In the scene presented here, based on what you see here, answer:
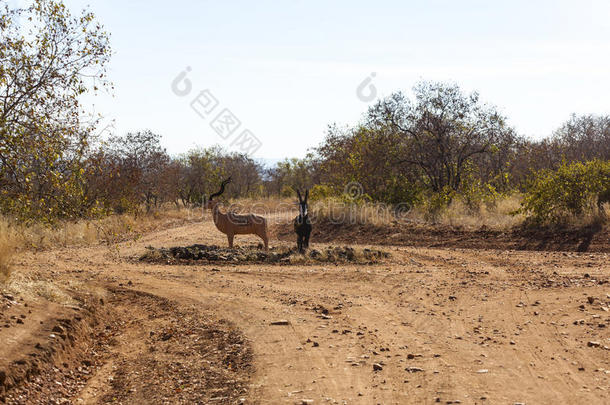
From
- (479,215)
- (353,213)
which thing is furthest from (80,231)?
(479,215)

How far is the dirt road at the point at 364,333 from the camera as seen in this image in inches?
186

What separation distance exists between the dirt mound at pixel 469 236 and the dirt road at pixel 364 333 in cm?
247

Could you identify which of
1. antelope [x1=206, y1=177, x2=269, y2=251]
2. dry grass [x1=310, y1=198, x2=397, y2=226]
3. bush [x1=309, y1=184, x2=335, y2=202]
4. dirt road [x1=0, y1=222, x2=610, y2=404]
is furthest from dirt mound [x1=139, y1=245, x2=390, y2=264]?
bush [x1=309, y1=184, x2=335, y2=202]

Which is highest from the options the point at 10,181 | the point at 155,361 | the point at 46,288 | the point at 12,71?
the point at 12,71

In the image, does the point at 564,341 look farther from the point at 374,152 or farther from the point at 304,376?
the point at 374,152

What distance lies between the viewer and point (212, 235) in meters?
18.3

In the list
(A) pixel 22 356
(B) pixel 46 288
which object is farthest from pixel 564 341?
(B) pixel 46 288

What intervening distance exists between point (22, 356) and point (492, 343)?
4.94m

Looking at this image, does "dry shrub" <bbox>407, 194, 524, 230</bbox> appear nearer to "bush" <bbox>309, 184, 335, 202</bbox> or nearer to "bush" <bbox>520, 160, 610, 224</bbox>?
"bush" <bbox>520, 160, 610, 224</bbox>

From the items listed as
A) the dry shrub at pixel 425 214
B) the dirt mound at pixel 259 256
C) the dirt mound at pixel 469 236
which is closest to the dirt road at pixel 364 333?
the dirt mound at pixel 259 256

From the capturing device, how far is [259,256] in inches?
498

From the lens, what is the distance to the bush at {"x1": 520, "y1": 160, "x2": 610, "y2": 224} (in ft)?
49.9

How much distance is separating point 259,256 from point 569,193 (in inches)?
368

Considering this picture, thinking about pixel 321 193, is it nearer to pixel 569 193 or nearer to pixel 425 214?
pixel 425 214
